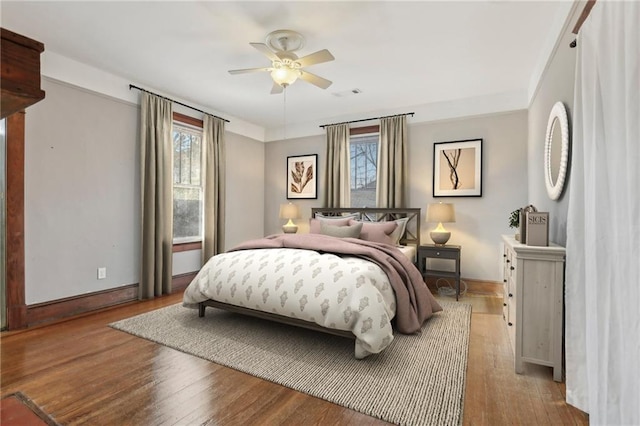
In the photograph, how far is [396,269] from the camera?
9.62ft

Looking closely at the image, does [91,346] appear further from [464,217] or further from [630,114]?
[464,217]

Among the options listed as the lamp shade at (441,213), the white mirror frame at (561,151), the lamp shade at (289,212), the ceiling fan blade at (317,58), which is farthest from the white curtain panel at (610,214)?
the lamp shade at (289,212)

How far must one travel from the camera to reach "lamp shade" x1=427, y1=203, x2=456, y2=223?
13.7 feet

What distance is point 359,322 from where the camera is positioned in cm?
226

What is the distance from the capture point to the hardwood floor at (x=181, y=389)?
1.69m

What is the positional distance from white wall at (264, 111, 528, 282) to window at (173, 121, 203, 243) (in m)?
3.21

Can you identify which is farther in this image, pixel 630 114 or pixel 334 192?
pixel 334 192

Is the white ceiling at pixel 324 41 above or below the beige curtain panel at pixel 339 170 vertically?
above

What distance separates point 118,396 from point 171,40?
2866mm

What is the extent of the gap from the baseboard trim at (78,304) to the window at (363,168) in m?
3.38

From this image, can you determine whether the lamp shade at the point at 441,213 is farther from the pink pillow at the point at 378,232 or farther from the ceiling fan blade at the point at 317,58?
the ceiling fan blade at the point at 317,58

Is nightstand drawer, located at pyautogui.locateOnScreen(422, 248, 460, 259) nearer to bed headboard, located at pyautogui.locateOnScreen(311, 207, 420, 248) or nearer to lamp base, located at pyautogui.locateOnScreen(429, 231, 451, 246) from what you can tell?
lamp base, located at pyautogui.locateOnScreen(429, 231, 451, 246)

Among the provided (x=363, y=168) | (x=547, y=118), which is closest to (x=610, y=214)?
(x=547, y=118)

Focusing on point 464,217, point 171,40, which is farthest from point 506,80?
point 171,40
